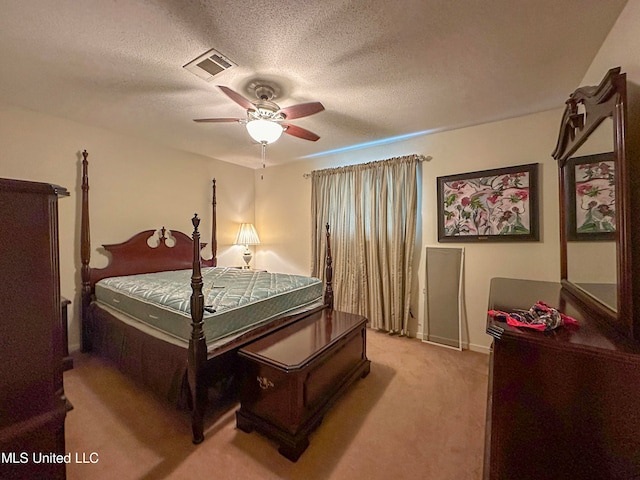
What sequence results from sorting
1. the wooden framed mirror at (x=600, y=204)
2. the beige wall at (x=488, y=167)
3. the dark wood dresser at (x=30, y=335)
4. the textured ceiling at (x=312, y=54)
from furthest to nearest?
1. the beige wall at (x=488, y=167)
2. the textured ceiling at (x=312, y=54)
3. the wooden framed mirror at (x=600, y=204)
4. the dark wood dresser at (x=30, y=335)

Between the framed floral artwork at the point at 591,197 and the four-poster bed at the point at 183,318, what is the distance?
6.10 feet

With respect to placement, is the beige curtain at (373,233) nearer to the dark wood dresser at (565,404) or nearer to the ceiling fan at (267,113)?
the ceiling fan at (267,113)

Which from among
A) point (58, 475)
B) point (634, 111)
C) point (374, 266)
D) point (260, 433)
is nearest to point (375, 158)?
point (374, 266)

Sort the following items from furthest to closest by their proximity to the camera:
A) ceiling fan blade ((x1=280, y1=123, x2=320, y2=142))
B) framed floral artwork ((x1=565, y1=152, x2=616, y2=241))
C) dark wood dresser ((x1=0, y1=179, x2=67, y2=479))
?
ceiling fan blade ((x1=280, y1=123, x2=320, y2=142)), framed floral artwork ((x1=565, y1=152, x2=616, y2=241)), dark wood dresser ((x1=0, y1=179, x2=67, y2=479))

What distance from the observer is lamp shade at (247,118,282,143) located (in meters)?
1.98

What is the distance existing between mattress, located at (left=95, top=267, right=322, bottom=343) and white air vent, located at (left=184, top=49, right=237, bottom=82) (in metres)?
1.68

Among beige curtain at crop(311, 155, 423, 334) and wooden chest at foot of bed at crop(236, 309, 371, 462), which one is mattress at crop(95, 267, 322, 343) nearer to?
wooden chest at foot of bed at crop(236, 309, 371, 462)

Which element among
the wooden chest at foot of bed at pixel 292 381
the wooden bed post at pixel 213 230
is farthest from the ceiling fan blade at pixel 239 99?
the wooden bed post at pixel 213 230

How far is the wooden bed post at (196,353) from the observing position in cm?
157

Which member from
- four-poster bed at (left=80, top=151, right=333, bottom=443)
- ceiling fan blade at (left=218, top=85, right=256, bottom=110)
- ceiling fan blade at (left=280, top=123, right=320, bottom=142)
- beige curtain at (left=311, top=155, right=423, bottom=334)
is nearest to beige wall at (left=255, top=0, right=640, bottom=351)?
beige curtain at (left=311, top=155, right=423, bottom=334)

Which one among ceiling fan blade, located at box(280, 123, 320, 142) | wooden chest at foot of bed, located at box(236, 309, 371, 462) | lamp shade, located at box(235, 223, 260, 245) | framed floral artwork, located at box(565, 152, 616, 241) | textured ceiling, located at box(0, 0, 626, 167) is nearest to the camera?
framed floral artwork, located at box(565, 152, 616, 241)

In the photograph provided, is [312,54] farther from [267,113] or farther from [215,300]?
[215,300]

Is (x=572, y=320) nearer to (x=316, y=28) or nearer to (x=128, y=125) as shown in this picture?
(x=316, y=28)

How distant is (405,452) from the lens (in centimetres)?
159
